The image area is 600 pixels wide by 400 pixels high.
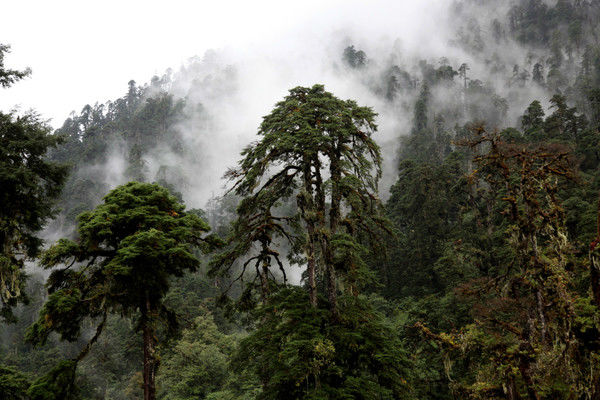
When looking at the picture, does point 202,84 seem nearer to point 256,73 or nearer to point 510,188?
point 256,73

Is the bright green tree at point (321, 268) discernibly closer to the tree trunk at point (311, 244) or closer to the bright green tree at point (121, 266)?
the tree trunk at point (311, 244)

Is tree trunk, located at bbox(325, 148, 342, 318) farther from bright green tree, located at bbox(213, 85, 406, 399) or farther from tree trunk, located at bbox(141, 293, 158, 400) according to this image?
tree trunk, located at bbox(141, 293, 158, 400)

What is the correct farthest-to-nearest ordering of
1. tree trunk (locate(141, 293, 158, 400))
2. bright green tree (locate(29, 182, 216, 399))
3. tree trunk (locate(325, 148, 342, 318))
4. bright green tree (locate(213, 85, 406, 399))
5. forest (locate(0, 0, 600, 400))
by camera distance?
tree trunk (locate(325, 148, 342, 318))
tree trunk (locate(141, 293, 158, 400))
bright green tree (locate(213, 85, 406, 399))
bright green tree (locate(29, 182, 216, 399))
forest (locate(0, 0, 600, 400))

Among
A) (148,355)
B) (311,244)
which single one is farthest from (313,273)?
(148,355)

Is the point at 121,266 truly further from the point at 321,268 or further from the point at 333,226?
the point at 333,226

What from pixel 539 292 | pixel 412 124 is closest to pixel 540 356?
pixel 539 292

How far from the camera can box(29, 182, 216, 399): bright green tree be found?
8.49 m

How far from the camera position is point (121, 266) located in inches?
323

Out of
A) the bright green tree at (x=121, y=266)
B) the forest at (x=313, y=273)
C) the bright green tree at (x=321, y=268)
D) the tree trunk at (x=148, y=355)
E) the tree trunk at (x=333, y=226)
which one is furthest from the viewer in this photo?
the tree trunk at (x=333, y=226)

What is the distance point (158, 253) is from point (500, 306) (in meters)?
9.87

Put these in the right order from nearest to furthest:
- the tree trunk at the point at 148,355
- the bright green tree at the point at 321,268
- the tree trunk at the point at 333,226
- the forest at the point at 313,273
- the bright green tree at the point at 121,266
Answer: the forest at the point at 313,273 → the bright green tree at the point at 121,266 → the bright green tree at the point at 321,268 → the tree trunk at the point at 148,355 → the tree trunk at the point at 333,226

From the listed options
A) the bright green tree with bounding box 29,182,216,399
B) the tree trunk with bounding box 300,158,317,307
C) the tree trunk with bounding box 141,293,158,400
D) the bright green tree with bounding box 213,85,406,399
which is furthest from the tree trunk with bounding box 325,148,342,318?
the tree trunk with bounding box 141,293,158,400

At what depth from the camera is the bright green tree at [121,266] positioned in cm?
849

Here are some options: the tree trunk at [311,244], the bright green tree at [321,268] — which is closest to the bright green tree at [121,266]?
the bright green tree at [321,268]
